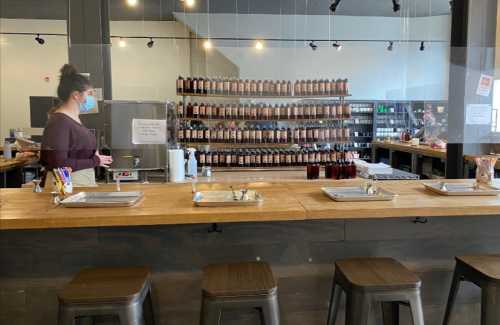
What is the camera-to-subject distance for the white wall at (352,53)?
4309 millimetres

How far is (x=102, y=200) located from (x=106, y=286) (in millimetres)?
428

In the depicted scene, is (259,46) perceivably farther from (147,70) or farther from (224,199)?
(224,199)

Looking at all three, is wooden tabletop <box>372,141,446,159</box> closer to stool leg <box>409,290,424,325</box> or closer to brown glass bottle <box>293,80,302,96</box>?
brown glass bottle <box>293,80,302,96</box>

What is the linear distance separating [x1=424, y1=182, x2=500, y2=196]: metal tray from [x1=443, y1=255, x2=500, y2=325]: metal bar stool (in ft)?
0.99

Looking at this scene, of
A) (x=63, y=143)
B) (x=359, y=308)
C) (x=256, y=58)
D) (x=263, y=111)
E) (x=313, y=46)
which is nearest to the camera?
(x=359, y=308)

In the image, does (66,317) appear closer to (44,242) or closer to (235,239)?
(44,242)

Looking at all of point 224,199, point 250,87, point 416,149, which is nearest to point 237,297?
point 224,199

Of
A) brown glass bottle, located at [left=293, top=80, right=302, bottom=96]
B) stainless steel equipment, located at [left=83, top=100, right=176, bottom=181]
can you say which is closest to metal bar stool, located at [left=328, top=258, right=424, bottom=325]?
stainless steel equipment, located at [left=83, top=100, right=176, bottom=181]

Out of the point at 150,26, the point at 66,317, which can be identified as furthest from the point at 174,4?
the point at 66,317

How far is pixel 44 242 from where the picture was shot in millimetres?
1858

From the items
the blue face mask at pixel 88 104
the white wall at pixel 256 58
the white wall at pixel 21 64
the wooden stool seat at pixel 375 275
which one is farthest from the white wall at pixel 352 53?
the white wall at pixel 21 64

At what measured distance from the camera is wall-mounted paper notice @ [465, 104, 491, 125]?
3.92 metres

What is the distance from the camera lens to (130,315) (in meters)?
1.42

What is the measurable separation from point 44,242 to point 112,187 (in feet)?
1.54
